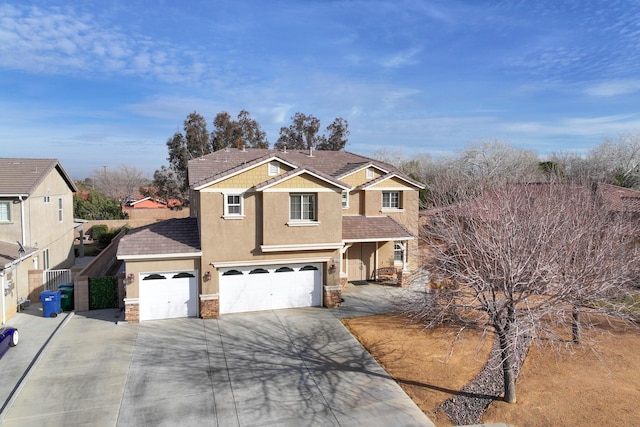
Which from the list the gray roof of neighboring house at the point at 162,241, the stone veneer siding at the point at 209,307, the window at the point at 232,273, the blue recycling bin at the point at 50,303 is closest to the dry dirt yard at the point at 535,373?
the window at the point at 232,273

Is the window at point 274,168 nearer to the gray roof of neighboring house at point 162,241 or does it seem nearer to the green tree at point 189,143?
the gray roof of neighboring house at point 162,241

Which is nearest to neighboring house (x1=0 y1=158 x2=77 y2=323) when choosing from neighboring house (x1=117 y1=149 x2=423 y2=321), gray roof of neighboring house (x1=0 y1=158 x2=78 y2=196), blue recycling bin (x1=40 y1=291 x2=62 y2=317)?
gray roof of neighboring house (x1=0 y1=158 x2=78 y2=196)

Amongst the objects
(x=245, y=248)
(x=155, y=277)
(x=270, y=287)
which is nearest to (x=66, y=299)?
(x=155, y=277)

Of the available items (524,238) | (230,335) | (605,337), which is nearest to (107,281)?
(230,335)

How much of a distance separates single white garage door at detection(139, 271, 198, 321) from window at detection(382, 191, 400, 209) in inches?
472

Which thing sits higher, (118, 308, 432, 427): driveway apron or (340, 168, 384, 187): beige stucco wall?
(340, 168, 384, 187): beige stucco wall

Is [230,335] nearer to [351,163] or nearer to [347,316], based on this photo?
[347,316]

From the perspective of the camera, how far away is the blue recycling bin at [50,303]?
16.7m

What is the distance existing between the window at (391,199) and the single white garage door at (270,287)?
24.8ft

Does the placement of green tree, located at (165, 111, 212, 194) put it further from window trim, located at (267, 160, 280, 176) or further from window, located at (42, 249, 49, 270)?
window trim, located at (267, 160, 280, 176)

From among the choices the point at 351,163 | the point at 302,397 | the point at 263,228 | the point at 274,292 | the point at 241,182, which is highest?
the point at 351,163

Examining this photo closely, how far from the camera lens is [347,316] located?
1755cm

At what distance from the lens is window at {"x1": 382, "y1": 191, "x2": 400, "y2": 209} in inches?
966

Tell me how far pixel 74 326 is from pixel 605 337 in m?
19.5
